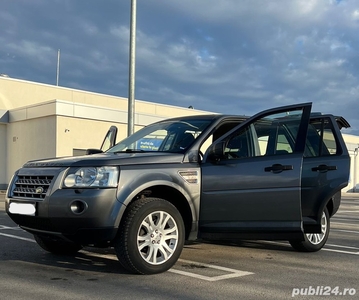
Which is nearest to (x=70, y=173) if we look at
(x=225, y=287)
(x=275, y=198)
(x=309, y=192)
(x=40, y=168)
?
(x=40, y=168)

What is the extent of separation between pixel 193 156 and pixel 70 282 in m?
1.93

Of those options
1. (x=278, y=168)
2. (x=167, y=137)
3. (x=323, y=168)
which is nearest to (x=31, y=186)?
(x=167, y=137)

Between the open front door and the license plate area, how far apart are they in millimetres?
1874

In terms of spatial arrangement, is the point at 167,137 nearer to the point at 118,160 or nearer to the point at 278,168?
the point at 118,160

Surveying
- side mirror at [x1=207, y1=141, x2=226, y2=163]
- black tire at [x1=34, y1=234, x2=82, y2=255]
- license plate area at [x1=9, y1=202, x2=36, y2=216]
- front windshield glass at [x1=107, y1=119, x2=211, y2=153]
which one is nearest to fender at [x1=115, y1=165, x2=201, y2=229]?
side mirror at [x1=207, y1=141, x2=226, y2=163]

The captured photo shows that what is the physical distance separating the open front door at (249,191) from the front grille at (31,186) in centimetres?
176

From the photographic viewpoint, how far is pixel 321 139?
21.3ft

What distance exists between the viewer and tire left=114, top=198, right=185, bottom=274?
189 inches

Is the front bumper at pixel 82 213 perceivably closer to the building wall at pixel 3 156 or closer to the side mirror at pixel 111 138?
the side mirror at pixel 111 138

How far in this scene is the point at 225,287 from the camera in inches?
181

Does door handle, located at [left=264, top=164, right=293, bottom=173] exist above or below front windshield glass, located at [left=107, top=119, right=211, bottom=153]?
below

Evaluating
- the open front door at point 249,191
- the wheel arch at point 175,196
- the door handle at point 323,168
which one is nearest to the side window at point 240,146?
the open front door at point 249,191

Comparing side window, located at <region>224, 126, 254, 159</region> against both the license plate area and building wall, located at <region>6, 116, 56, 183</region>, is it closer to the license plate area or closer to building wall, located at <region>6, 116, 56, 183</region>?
the license plate area

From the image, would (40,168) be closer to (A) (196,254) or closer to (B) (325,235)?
(A) (196,254)
